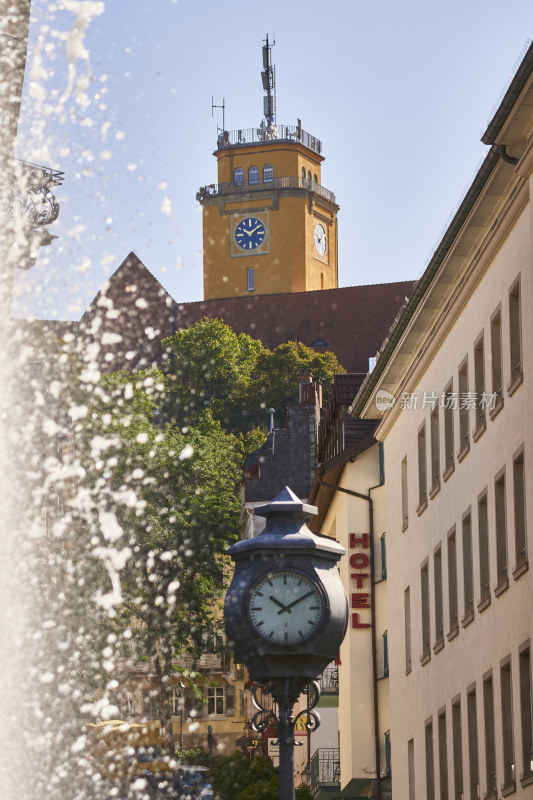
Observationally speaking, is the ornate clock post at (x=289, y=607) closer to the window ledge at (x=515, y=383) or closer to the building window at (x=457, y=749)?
the window ledge at (x=515, y=383)

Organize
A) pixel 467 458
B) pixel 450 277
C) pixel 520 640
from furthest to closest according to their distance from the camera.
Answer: pixel 450 277
pixel 467 458
pixel 520 640

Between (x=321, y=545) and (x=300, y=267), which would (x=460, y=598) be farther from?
(x=300, y=267)

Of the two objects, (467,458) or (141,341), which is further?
(141,341)

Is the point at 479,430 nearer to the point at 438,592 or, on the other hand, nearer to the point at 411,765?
the point at 438,592

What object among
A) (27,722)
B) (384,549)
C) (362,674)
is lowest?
(27,722)

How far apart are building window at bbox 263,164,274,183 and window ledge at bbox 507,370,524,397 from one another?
98.3 m

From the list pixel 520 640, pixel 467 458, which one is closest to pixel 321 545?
pixel 520 640

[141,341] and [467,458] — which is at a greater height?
[141,341]

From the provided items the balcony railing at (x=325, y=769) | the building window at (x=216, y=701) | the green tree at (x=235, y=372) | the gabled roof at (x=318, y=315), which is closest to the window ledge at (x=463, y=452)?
the balcony railing at (x=325, y=769)

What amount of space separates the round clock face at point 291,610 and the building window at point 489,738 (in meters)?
13.3

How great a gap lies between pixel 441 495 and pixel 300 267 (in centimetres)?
9156

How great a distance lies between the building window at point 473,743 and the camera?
79.6ft

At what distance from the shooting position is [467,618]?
25109 mm

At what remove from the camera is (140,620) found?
6231 centimetres
